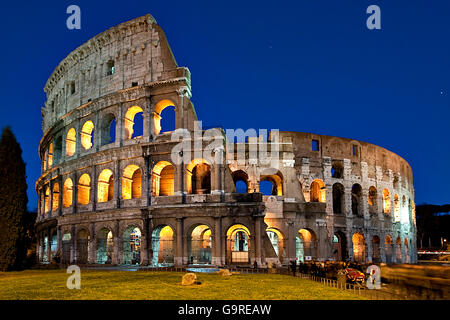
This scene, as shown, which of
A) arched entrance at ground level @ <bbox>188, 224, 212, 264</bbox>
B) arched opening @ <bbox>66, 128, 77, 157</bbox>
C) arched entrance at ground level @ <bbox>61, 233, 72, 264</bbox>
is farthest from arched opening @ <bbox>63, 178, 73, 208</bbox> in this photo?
arched entrance at ground level @ <bbox>188, 224, 212, 264</bbox>

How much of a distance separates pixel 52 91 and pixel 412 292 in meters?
36.7

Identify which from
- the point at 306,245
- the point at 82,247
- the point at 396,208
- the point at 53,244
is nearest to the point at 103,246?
the point at 82,247

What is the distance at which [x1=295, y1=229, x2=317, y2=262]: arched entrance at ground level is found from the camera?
3008 centimetres

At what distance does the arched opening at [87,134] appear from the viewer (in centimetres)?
3128

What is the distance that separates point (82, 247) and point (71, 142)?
883 centimetres

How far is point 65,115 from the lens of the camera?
32844 mm

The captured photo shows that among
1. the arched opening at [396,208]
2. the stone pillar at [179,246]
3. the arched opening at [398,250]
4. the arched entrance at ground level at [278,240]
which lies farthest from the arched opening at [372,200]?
the stone pillar at [179,246]

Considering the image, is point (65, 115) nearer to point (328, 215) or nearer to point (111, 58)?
point (111, 58)

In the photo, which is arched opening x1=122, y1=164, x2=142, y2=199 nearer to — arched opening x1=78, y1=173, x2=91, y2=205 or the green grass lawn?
arched opening x1=78, y1=173, x2=91, y2=205

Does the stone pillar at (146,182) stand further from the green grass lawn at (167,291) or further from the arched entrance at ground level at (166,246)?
the green grass lawn at (167,291)

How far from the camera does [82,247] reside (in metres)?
29.7

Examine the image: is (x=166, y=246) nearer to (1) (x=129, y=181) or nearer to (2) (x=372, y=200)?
(1) (x=129, y=181)

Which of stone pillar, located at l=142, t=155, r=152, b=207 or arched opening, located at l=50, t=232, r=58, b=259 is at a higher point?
stone pillar, located at l=142, t=155, r=152, b=207

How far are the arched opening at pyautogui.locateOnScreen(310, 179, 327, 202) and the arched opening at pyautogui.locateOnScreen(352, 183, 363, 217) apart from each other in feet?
14.0
